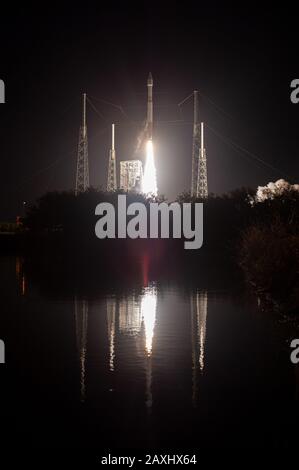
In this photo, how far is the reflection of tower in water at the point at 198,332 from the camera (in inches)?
377

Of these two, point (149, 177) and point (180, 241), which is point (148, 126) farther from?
point (180, 241)

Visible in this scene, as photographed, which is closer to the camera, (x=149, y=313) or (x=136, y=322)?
(x=136, y=322)

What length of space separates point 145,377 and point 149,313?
21.5ft

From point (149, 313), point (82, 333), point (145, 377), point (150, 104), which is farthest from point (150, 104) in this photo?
point (145, 377)

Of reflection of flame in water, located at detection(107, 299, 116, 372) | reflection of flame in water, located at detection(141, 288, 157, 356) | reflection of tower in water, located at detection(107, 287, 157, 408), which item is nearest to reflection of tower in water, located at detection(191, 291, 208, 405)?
reflection of tower in water, located at detection(107, 287, 157, 408)

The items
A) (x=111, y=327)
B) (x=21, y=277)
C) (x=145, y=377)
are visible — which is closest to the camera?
(x=145, y=377)

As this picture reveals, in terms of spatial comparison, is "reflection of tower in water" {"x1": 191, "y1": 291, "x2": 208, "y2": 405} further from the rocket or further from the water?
the rocket

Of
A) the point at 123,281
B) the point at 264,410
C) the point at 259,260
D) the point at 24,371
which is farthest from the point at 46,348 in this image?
the point at 123,281

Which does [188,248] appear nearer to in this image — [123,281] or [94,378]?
[123,281]

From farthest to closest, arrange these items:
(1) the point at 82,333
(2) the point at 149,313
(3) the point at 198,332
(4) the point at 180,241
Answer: (4) the point at 180,241
(2) the point at 149,313
(3) the point at 198,332
(1) the point at 82,333

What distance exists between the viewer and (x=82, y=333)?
12.8 meters
